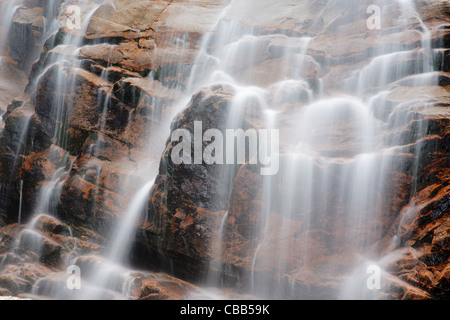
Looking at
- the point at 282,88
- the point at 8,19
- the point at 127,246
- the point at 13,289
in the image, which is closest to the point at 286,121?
the point at 282,88

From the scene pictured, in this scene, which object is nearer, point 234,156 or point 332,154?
point 332,154

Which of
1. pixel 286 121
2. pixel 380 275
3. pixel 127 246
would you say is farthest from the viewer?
pixel 127 246

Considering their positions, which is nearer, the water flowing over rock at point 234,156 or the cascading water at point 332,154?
the water flowing over rock at point 234,156

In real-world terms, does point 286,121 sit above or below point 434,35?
below

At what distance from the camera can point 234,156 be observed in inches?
324

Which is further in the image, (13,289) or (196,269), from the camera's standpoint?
(13,289)

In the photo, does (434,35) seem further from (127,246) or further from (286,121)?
(127,246)

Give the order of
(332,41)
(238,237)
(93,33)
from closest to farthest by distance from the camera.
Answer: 1. (238,237)
2. (332,41)
3. (93,33)

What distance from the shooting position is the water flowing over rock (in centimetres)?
718

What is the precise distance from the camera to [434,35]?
30.7 feet

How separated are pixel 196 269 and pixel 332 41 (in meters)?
8.24

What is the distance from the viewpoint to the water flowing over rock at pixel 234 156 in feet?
23.6

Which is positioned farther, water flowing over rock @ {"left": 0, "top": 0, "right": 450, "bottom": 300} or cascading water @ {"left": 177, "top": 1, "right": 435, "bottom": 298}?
cascading water @ {"left": 177, "top": 1, "right": 435, "bottom": 298}

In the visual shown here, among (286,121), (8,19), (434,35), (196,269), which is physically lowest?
(196,269)
